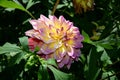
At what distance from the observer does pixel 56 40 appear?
52.1 inches

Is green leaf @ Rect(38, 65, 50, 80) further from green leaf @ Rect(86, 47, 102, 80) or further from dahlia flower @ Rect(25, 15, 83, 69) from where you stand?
green leaf @ Rect(86, 47, 102, 80)

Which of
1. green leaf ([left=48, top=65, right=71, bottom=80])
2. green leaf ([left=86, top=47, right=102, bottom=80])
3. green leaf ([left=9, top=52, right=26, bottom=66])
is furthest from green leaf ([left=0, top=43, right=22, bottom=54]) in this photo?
green leaf ([left=86, top=47, right=102, bottom=80])

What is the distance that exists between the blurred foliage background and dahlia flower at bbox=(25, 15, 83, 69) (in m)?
0.08

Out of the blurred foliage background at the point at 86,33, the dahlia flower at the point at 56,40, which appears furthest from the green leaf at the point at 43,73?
the blurred foliage background at the point at 86,33

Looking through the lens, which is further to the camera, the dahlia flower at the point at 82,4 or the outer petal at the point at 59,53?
the dahlia flower at the point at 82,4

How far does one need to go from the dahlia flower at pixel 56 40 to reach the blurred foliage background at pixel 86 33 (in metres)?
0.08

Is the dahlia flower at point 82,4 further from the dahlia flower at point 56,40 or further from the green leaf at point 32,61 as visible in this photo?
the green leaf at point 32,61

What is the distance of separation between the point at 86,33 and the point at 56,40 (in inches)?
10.1

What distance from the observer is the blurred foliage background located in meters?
1.47

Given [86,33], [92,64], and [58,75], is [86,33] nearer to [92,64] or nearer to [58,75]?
[92,64]

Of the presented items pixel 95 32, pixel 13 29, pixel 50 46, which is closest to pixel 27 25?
pixel 13 29

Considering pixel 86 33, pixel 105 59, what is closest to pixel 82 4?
pixel 86 33

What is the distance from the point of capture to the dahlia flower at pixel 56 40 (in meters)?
1.30

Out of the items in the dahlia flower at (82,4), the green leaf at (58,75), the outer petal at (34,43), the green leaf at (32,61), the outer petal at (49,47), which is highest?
the dahlia flower at (82,4)
